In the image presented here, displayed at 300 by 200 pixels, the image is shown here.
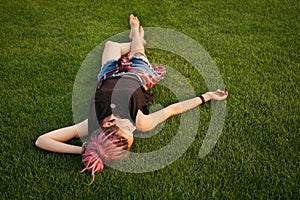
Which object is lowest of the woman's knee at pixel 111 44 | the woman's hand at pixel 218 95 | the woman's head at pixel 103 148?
the woman's head at pixel 103 148

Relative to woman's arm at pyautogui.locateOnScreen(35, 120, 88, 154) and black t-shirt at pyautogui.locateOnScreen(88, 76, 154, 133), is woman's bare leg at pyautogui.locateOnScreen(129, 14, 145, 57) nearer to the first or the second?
black t-shirt at pyautogui.locateOnScreen(88, 76, 154, 133)

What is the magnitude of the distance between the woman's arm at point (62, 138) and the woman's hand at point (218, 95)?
0.86 meters

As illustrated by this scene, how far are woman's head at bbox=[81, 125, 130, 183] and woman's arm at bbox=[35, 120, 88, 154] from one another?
120mm

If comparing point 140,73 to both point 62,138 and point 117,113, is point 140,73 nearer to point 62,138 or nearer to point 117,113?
point 117,113

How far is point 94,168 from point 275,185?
96 cm

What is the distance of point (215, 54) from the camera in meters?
3.06

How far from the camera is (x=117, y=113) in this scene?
223 cm

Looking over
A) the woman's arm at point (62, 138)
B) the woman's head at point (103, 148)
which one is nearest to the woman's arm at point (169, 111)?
the woman's head at point (103, 148)

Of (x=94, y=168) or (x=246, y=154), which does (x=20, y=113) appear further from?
(x=246, y=154)

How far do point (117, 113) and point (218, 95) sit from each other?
30.0 inches

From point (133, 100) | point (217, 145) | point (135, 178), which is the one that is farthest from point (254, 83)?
point (135, 178)

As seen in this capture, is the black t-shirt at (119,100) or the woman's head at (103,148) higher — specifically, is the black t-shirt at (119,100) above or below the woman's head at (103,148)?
above

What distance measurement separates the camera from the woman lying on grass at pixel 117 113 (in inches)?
83.1

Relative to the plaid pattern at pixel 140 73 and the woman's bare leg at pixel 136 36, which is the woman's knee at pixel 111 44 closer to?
the woman's bare leg at pixel 136 36
